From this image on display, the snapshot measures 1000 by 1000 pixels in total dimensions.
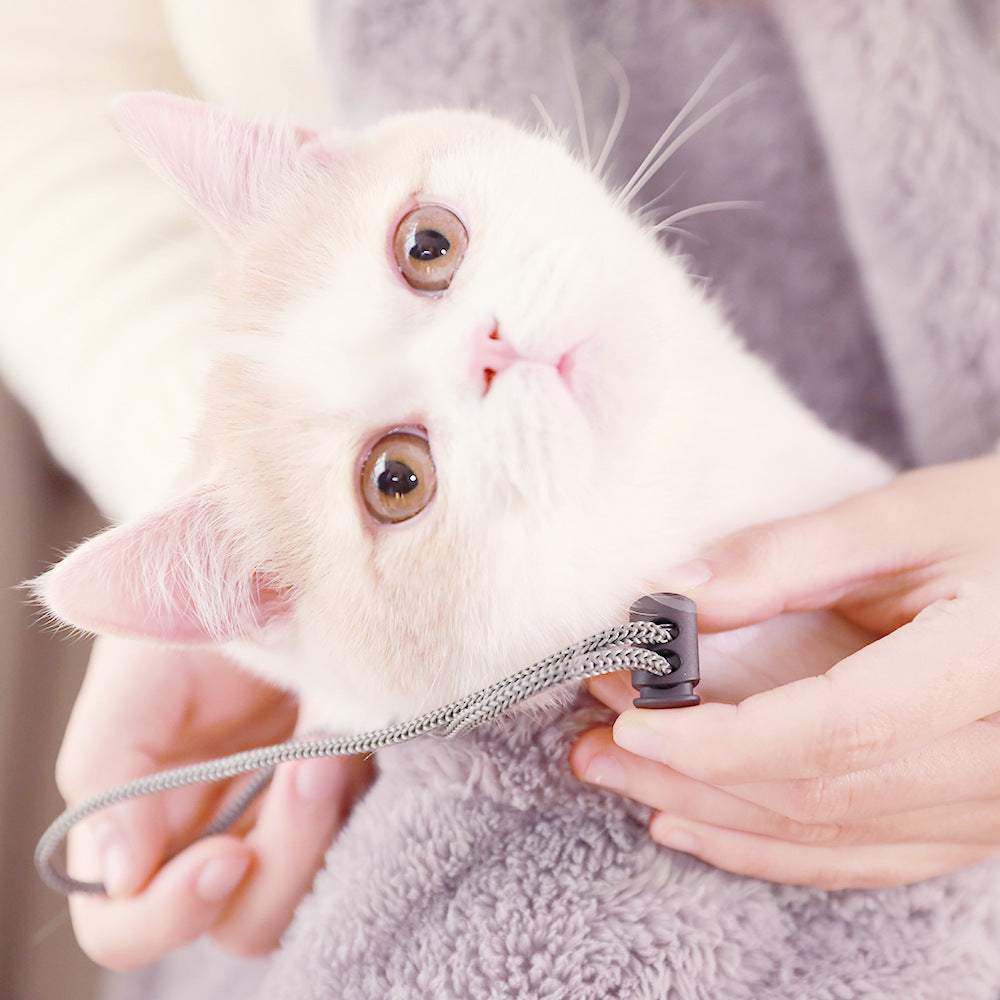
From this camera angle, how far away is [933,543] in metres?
0.74

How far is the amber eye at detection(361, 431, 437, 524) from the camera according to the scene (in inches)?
27.8

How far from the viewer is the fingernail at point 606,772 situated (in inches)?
27.9

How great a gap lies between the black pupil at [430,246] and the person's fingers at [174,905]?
704 millimetres

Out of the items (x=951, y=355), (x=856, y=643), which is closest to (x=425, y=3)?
(x=951, y=355)

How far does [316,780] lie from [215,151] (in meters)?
0.68

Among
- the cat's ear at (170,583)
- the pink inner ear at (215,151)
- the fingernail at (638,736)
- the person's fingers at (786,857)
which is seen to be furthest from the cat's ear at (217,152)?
the person's fingers at (786,857)

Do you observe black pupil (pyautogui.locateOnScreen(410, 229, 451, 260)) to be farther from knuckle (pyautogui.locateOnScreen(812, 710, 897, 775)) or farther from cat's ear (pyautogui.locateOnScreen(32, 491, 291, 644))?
knuckle (pyautogui.locateOnScreen(812, 710, 897, 775))

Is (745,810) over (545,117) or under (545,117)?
under

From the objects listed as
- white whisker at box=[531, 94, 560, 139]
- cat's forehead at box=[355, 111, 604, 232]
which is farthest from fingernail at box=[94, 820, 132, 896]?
white whisker at box=[531, 94, 560, 139]

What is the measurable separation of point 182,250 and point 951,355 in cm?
110

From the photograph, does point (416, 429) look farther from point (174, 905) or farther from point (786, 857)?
point (174, 905)

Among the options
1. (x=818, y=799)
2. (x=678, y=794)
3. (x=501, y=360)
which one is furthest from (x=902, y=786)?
(x=501, y=360)

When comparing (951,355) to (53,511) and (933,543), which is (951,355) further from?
(53,511)

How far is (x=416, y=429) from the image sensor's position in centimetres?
71
